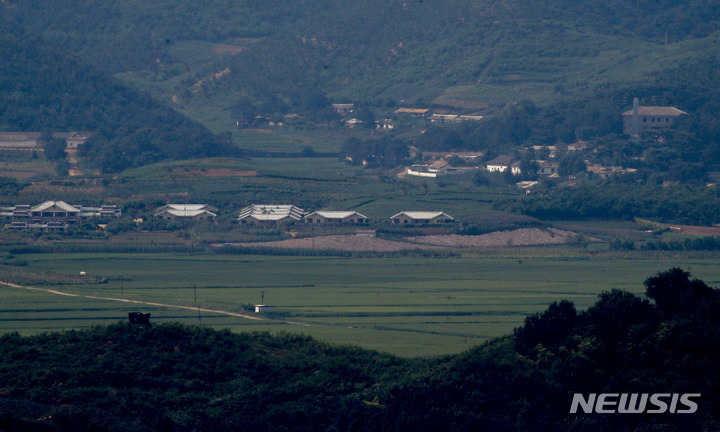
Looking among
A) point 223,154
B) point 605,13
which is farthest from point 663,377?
point 605,13

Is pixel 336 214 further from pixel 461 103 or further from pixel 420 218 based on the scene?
pixel 461 103

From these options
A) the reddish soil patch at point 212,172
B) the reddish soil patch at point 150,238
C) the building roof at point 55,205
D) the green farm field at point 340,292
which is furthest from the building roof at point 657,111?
the building roof at point 55,205

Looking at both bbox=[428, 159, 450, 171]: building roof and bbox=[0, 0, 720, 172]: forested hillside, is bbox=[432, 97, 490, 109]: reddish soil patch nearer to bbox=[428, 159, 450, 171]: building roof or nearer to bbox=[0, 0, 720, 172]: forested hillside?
bbox=[0, 0, 720, 172]: forested hillside

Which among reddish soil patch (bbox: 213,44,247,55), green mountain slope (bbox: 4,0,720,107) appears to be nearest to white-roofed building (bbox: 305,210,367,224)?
green mountain slope (bbox: 4,0,720,107)

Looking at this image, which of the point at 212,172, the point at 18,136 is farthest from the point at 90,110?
the point at 212,172

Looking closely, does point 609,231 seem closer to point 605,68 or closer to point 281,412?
point 281,412

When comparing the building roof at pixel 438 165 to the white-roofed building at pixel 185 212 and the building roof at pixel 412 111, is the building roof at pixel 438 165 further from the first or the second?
the white-roofed building at pixel 185 212
